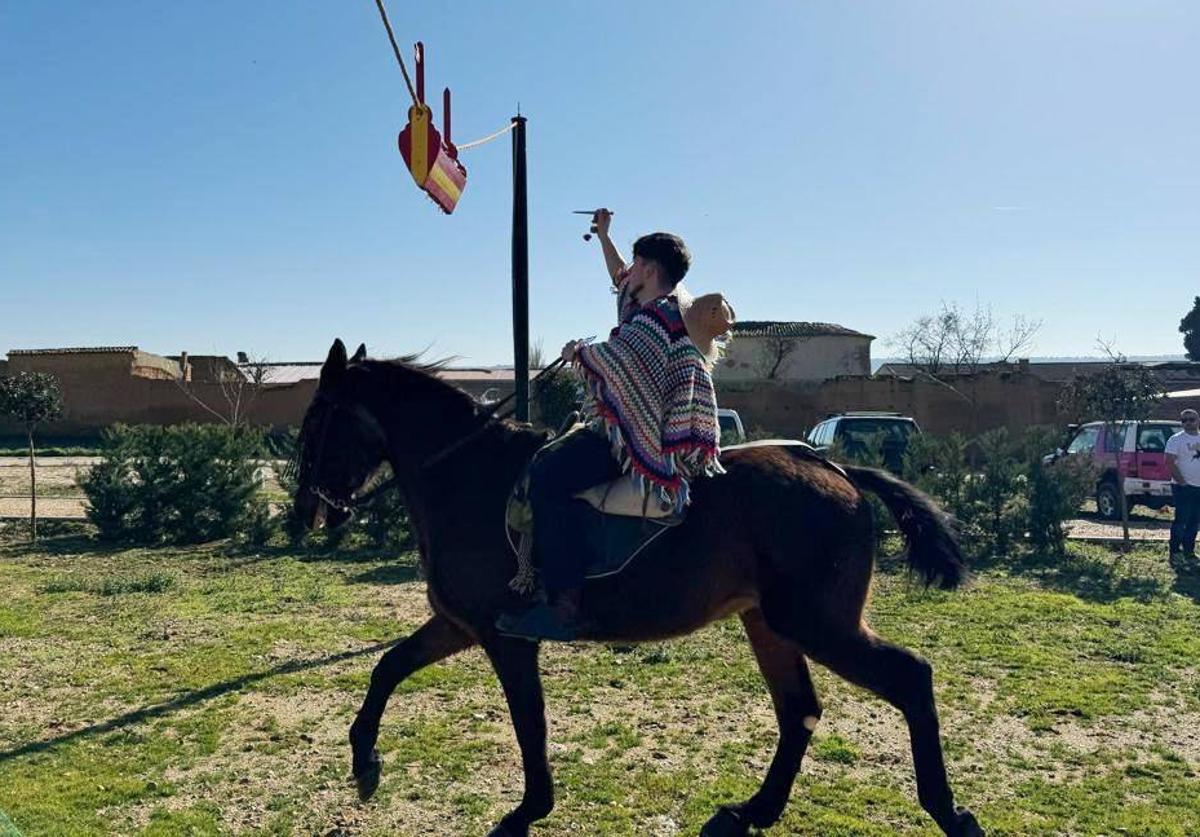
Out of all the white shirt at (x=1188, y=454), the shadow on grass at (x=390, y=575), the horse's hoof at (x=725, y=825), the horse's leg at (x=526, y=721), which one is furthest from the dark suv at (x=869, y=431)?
the horse's leg at (x=526, y=721)

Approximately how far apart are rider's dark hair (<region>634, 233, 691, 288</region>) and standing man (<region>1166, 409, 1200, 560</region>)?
36.3 ft

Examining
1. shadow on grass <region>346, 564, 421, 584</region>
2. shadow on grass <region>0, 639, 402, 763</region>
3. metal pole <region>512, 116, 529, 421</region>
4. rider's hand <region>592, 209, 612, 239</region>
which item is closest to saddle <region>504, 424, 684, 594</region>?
rider's hand <region>592, 209, 612, 239</region>

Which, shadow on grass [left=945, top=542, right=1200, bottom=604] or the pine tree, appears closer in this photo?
shadow on grass [left=945, top=542, right=1200, bottom=604]

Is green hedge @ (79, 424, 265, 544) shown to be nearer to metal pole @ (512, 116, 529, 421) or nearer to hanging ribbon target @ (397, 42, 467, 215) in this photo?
metal pole @ (512, 116, 529, 421)

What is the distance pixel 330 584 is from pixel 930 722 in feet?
27.2

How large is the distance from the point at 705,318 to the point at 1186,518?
36.7 feet

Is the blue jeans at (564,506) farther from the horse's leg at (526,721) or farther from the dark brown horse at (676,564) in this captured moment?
the horse's leg at (526,721)

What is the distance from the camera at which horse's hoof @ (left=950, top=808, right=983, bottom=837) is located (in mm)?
3921

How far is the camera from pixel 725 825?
167 inches

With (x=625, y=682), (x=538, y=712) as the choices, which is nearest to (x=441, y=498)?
(x=538, y=712)

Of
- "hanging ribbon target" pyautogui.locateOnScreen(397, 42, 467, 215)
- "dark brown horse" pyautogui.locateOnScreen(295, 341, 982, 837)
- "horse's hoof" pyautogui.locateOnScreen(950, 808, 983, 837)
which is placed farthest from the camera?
"hanging ribbon target" pyautogui.locateOnScreen(397, 42, 467, 215)

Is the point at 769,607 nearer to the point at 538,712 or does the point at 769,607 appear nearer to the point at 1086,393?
the point at 538,712

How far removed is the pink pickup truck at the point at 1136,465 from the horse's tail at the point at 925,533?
13.7 meters

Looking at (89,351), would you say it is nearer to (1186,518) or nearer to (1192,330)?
(1186,518)
